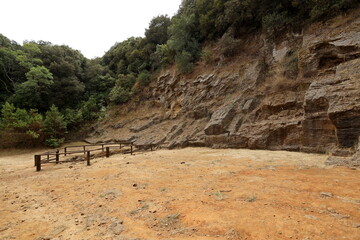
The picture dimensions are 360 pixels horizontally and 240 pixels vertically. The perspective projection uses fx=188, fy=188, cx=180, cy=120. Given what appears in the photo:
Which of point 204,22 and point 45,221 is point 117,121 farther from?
point 45,221

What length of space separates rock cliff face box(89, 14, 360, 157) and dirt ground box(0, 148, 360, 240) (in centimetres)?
370

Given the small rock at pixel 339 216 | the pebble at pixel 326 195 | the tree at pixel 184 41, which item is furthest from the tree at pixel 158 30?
the small rock at pixel 339 216

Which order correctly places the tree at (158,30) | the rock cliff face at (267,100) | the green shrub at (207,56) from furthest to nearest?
the tree at (158,30) < the green shrub at (207,56) < the rock cliff face at (267,100)

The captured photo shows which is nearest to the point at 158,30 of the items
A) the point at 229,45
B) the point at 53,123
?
the point at 229,45

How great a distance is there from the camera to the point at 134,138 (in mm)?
20641

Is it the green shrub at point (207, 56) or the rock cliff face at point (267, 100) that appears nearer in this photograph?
the rock cliff face at point (267, 100)

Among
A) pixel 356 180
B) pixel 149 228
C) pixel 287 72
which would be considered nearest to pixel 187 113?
pixel 287 72

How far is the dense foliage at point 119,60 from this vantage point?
1733cm

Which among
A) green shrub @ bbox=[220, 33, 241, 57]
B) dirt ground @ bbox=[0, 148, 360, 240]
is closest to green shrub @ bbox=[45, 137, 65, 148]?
dirt ground @ bbox=[0, 148, 360, 240]

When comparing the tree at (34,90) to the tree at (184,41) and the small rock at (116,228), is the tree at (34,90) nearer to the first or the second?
the tree at (184,41)

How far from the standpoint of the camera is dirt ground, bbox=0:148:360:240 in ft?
9.70

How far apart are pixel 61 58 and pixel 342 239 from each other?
3578 centimetres

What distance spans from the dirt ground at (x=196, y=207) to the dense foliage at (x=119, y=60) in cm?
1241

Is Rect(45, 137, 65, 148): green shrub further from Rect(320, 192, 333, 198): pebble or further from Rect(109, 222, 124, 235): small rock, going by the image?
Rect(320, 192, 333, 198): pebble
